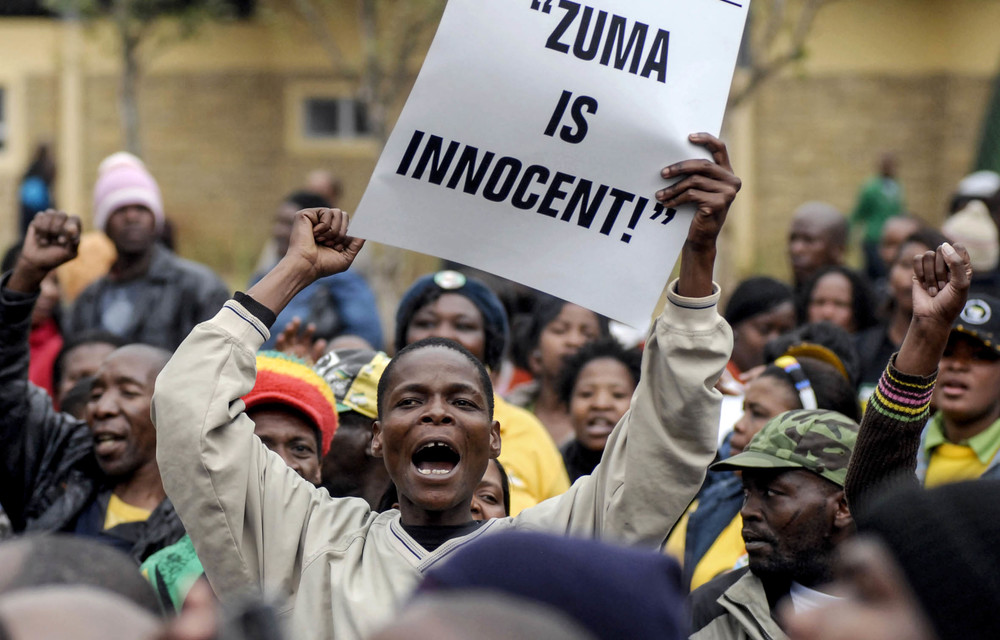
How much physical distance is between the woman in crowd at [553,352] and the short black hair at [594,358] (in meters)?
0.08

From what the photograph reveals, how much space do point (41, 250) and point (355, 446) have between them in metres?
1.16

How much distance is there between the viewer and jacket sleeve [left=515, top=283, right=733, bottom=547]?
10.0 ft

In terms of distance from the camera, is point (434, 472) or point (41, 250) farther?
point (41, 250)

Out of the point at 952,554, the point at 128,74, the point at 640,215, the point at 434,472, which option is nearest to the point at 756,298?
the point at 640,215

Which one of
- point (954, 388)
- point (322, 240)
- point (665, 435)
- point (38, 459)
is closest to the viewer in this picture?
point (665, 435)

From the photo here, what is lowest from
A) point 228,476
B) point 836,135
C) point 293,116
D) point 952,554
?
point 228,476

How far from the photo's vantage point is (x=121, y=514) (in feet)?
14.1

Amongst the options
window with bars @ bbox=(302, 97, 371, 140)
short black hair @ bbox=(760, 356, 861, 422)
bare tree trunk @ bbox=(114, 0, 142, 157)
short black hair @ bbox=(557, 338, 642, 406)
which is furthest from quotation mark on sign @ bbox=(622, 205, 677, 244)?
window with bars @ bbox=(302, 97, 371, 140)

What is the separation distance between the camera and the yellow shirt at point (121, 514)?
168 inches

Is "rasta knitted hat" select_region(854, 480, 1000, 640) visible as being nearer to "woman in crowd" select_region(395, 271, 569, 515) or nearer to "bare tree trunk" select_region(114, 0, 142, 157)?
"woman in crowd" select_region(395, 271, 569, 515)

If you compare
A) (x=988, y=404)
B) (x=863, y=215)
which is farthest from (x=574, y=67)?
(x=863, y=215)

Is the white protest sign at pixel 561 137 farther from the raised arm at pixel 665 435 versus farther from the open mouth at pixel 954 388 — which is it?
the open mouth at pixel 954 388

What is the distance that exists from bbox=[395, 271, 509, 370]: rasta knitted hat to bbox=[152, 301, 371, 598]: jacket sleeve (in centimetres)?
227

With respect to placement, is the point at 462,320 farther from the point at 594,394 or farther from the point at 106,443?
the point at 106,443
